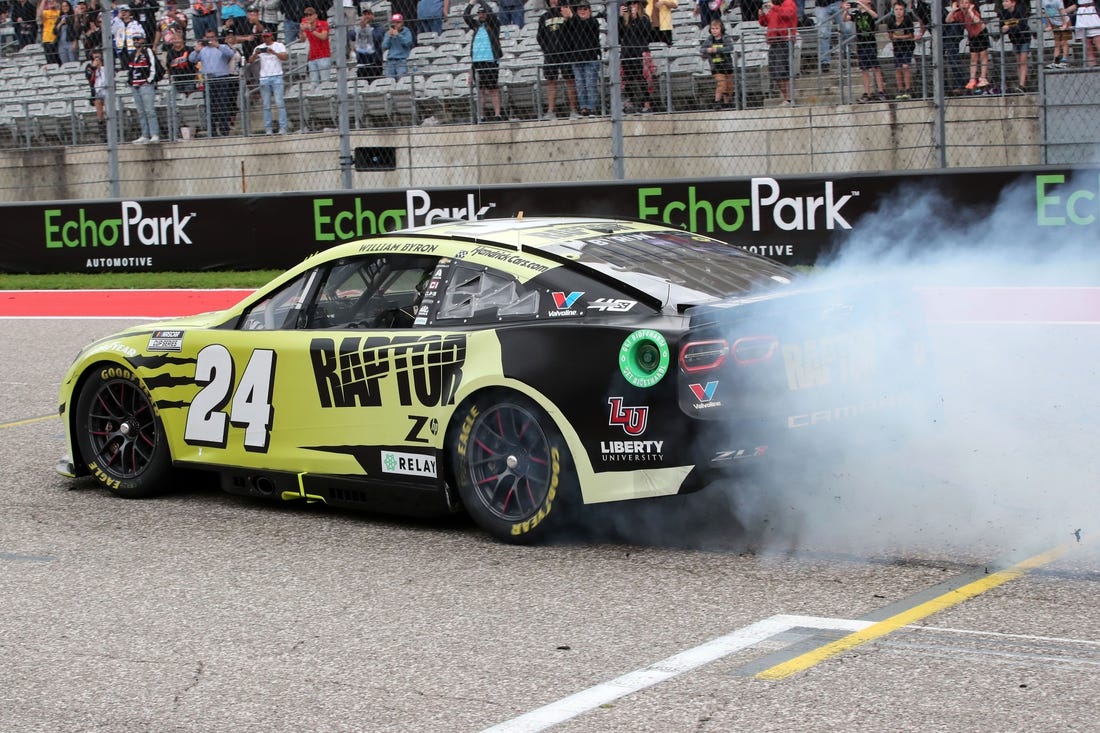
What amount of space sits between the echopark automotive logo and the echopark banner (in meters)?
8.86

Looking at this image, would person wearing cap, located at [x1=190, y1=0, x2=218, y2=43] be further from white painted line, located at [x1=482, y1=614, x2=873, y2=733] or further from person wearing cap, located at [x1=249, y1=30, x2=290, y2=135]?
white painted line, located at [x1=482, y1=614, x2=873, y2=733]

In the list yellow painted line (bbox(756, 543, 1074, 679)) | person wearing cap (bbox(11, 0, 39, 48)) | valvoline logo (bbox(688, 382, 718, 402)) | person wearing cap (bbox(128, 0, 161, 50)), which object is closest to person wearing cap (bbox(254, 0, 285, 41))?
person wearing cap (bbox(128, 0, 161, 50))

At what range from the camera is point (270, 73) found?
2100 cm

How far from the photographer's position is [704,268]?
644cm

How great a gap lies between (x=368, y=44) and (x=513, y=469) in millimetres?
14766

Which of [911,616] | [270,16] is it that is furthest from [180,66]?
[911,616]

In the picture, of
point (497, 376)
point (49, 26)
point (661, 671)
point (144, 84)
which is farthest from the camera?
point (49, 26)

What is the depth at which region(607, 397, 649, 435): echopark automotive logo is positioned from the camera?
5.75 m

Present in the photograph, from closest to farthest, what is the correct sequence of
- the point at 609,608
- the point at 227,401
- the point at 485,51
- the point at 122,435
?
the point at 609,608, the point at 227,401, the point at 122,435, the point at 485,51

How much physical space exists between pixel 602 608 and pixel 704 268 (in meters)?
1.82

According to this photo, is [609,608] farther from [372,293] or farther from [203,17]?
[203,17]

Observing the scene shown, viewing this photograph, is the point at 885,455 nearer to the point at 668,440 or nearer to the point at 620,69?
the point at 668,440

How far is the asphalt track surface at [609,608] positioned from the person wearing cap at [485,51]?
41.1 feet

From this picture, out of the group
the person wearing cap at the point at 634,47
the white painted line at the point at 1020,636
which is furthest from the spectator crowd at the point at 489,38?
the white painted line at the point at 1020,636
